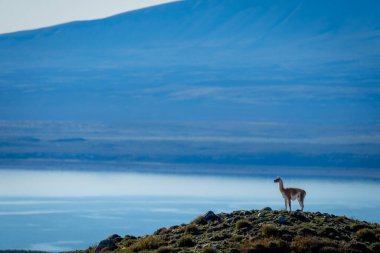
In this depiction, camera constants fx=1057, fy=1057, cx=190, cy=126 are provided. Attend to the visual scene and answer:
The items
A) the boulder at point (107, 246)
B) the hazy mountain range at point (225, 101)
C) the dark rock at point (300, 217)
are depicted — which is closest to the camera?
the dark rock at point (300, 217)

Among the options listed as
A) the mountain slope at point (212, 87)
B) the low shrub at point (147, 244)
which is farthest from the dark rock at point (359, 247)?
the mountain slope at point (212, 87)

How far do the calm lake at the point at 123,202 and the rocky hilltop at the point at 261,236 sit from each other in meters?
22.2

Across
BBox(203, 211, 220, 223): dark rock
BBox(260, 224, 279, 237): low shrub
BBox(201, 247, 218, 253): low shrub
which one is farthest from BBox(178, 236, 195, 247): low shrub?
BBox(203, 211, 220, 223): dark rock

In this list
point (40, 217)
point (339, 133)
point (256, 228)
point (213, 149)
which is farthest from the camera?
point (339, 133)

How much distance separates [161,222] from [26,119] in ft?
334

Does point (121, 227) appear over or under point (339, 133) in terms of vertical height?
under

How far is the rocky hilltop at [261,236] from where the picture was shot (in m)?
18.7

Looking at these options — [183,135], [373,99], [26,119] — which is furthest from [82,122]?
[373,99]

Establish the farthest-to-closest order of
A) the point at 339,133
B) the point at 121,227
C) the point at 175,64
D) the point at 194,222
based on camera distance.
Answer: the point at 175,64 < the point at 339,133 < the point at 121,227 < the point at 194,222

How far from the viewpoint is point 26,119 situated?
153000 mm

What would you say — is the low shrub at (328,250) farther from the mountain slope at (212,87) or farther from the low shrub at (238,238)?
the mountain slope at (212,87)

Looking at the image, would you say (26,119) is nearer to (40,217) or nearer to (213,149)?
(213,149)

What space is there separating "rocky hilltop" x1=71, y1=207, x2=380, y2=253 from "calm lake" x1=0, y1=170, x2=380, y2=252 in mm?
22190

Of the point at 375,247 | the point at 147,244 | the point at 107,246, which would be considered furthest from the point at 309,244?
the point at 107,246
